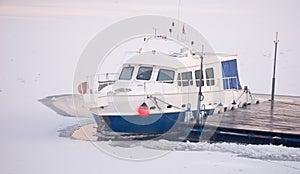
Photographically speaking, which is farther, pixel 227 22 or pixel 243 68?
pixel 227 22

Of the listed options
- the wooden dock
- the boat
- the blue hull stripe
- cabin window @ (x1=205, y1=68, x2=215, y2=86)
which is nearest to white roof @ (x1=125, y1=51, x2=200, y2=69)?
the boat

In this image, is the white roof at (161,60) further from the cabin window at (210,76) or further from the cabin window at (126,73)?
the cabin window at (210,76)

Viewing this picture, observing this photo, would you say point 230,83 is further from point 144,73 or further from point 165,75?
point 144,73

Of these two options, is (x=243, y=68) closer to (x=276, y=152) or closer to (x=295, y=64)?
(x=295, y=64)

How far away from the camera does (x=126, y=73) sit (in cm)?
879

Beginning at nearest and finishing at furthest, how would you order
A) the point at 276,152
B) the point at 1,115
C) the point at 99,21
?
the point at 276,152 < the point at 1,115 < the point at 99,21

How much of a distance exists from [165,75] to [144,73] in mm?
371

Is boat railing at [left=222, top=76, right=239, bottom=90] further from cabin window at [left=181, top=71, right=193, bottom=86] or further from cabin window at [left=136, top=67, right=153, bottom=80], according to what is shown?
cabin window at [left=136, top=67, right=153, bottom=80]

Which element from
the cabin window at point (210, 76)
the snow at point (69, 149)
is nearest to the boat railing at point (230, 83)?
the cabin window at point (210, 76)

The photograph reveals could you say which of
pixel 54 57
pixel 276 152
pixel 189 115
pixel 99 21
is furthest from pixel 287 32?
pixel 276 152

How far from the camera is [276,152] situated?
265 inches

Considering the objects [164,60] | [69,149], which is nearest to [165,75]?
[164,60]

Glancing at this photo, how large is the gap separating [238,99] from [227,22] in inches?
271

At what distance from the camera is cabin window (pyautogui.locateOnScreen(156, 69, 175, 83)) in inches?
334
